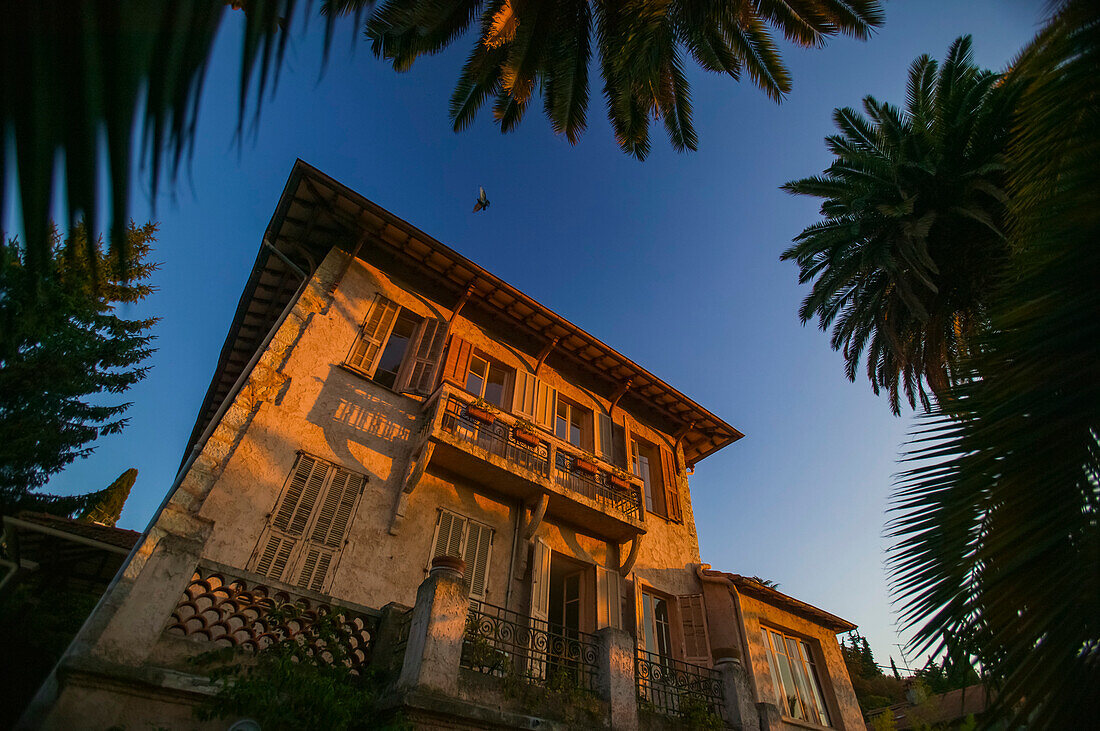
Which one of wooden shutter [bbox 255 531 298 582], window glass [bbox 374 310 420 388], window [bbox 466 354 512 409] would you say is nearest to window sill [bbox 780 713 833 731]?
window [bbox 466 354 512 409]

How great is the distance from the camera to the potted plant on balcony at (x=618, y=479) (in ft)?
39.4

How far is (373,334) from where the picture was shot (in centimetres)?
1115

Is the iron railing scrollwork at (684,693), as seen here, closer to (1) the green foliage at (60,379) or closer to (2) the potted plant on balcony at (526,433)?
(2) the potted plant on balcony at (526,433)

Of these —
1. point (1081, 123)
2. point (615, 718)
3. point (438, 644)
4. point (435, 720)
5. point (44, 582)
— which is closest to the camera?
point (1081, 123)

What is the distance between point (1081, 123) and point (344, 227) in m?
11.1

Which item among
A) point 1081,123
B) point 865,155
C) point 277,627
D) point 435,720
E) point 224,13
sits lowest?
point 435,720

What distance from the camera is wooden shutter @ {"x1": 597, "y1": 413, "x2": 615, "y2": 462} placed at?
13414mm

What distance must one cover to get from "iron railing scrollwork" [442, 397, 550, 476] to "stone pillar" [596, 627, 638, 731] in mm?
3475

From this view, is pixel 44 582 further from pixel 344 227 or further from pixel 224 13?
pixel 224 13

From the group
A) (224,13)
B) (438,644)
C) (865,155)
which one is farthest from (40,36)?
(865,155)

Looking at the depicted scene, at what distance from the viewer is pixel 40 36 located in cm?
104

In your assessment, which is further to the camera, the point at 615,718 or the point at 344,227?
the point at 344,227

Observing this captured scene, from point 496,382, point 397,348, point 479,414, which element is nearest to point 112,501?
point 397,348

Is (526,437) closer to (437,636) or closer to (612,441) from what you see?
(612,441)
